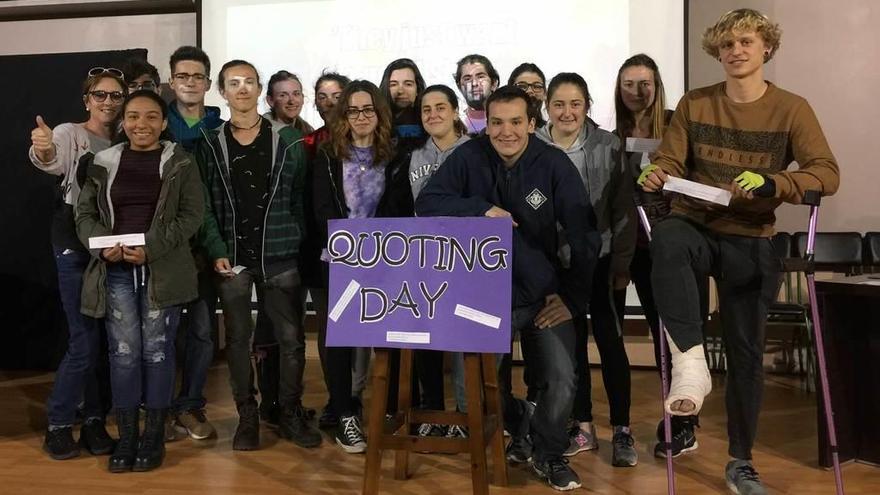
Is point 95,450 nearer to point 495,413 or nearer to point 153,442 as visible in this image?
point 153,442

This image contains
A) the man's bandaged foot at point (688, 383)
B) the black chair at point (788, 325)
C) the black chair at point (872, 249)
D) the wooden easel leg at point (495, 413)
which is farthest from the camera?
the black chair at point (872, 249)

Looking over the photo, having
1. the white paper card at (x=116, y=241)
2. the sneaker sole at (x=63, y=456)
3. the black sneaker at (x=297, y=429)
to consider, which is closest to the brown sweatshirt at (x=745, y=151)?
the black sneaker at (x=297, y=429)

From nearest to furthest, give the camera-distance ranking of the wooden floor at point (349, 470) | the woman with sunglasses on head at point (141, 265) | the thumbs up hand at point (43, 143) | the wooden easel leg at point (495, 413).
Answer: the wooden easel leg at point (495, 413) → the wooden floor at point (349, 470) → the woman with sunglasses on head at point (141, 265) → the thumbs up hand at point (43, 143)

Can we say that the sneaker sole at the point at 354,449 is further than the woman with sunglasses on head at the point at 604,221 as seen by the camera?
Yes

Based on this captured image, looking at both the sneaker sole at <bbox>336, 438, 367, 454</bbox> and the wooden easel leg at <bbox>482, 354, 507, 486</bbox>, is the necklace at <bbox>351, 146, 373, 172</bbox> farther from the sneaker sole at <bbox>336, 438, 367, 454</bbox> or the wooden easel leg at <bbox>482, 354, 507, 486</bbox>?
the sneaker sole at <bbox>336, 438, 367, 454</bbox>

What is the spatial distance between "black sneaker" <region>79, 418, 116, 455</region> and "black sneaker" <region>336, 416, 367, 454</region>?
1019mm

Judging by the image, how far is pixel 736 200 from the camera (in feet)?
8.61

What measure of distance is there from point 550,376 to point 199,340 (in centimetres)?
169

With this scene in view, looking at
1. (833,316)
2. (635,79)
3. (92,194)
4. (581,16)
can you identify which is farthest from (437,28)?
(833,316)

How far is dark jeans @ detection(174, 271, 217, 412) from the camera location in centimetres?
353

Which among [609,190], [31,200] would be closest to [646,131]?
[609,190]

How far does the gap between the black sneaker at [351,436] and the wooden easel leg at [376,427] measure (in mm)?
754

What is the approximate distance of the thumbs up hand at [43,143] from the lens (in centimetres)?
324

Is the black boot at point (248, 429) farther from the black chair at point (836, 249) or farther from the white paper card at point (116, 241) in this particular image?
the black chair at point (836, 249)
